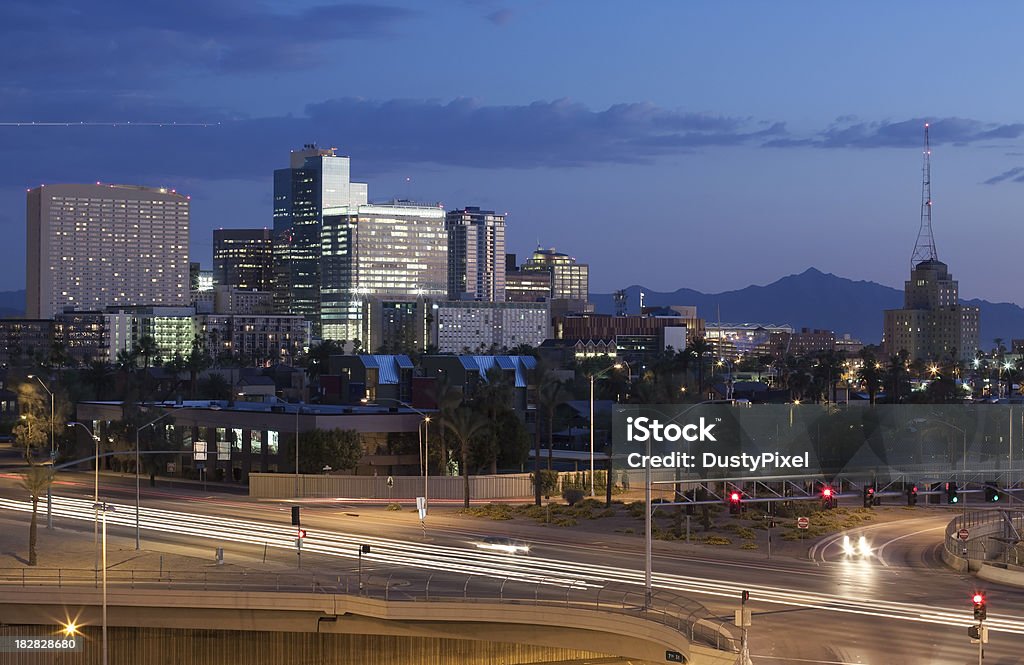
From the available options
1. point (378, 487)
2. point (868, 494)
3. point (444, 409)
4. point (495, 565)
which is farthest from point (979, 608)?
point (378, 487)

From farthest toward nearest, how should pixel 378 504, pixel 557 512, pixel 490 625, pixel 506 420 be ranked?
pixel 506 420
pixel 378 504
pixel 557 512
pixel 490 625

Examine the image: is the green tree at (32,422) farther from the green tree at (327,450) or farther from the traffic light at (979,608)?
the traffic light at (979,608)

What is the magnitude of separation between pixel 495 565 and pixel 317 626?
1117cm

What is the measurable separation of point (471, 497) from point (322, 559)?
96.9 ft

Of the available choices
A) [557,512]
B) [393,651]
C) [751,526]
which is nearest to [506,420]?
[557,512]

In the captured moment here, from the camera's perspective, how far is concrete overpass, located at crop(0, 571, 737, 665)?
45.7 metres

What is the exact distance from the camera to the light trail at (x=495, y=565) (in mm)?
48312

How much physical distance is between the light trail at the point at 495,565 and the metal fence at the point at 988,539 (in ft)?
35.8

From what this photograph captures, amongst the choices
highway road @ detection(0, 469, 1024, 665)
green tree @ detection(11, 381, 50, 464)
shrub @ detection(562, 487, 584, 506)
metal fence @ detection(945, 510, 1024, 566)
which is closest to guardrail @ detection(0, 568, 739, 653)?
highway road @ detection(0, 469, 1024, 665)

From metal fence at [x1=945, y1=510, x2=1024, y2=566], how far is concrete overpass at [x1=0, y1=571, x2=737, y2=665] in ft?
67.8

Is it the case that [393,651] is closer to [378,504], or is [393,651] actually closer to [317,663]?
[317,663]

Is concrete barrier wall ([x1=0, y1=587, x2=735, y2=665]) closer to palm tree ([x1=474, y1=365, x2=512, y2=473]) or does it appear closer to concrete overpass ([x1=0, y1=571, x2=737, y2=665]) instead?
concrete overpass ([x1=0, y1=571, x2=737, y2=665])

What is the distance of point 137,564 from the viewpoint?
5628 cm

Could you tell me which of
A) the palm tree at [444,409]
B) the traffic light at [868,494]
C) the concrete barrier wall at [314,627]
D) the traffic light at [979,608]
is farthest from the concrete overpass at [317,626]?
the palm tree at [444,409]
